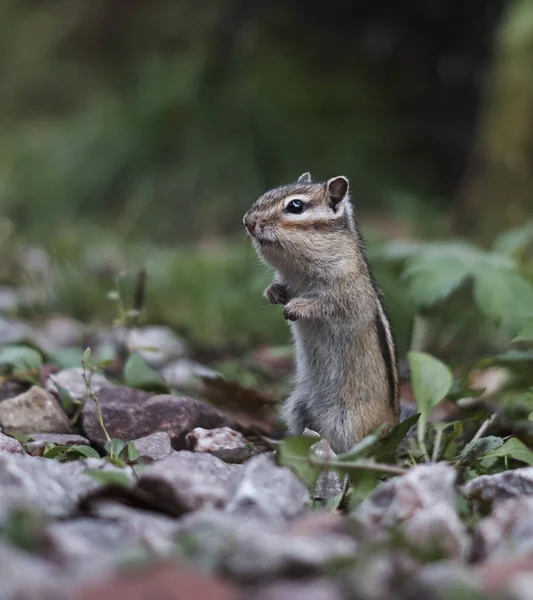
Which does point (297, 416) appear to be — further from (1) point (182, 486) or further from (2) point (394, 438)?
(1) point (182, 486)

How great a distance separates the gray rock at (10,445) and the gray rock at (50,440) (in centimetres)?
10

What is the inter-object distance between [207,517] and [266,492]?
1.21 ft

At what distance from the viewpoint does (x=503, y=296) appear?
395 cm

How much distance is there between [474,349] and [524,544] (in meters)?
3.24

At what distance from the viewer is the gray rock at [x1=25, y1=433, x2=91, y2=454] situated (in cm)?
288

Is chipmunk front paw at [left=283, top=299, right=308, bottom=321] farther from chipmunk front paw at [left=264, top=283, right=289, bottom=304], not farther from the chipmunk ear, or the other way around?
the chipmunk ear

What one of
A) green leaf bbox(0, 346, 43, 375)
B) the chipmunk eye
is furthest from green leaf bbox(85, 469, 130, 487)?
the chipmunk eye

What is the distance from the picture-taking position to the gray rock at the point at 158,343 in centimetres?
442

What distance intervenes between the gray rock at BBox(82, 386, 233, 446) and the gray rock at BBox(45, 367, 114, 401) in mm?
114

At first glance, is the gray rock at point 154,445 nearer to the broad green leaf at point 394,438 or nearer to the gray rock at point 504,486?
the broad green leaf at point 394,438

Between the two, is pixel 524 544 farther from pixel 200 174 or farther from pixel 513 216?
pixel 200 174

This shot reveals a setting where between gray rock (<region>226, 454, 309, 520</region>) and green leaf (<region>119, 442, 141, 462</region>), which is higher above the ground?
gray rock (<region>226, 454, 309, 520</region>)

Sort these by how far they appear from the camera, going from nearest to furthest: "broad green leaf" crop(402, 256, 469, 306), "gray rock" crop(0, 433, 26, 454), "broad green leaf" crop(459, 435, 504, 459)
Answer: "gray rock" crop(0, 433, 26, 454), "broad green leaf" crop(459, 435, 504, 459), "broad green leaf" crop(402, 256, 469, 306)

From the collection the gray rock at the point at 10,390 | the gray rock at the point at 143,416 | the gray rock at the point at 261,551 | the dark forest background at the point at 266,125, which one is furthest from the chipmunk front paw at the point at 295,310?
the dark forest background at the point at 266,125
